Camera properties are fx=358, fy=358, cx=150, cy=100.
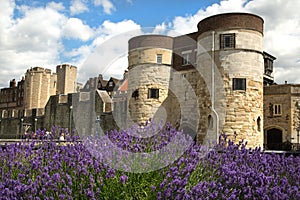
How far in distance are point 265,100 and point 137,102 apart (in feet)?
31.1

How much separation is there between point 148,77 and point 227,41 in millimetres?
5363

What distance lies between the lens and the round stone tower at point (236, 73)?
17.2m

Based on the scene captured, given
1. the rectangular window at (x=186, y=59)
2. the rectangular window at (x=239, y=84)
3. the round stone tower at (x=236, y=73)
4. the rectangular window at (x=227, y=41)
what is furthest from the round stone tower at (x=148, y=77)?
the rectangular window at (x=239, y=84)

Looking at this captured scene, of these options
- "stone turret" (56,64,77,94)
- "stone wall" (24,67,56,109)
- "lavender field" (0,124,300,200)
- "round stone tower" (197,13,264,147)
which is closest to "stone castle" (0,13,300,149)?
"round stone tower" (197,13,264,147)

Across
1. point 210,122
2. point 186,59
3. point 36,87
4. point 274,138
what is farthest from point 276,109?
point 36,87

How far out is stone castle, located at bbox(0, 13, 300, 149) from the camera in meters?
17.5

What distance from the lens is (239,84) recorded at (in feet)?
57.5

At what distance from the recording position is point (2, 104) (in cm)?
7025

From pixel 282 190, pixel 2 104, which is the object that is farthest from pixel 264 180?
pixel 2 104

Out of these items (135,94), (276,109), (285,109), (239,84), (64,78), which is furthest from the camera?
(64,78)

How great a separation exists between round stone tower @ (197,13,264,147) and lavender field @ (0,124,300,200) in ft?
38.6

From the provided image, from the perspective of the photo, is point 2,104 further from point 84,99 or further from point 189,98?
point 189,98

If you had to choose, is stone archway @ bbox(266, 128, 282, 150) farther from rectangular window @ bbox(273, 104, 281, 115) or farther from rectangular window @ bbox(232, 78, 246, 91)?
rectangular window @ bbox(232, 78, 246, 91)

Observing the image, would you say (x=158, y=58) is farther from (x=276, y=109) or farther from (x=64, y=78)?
(x=64, y=78)
